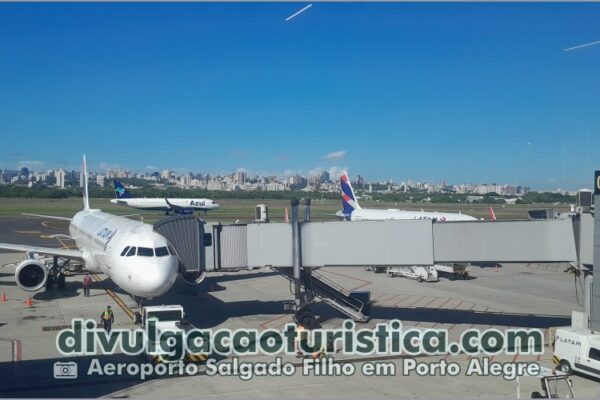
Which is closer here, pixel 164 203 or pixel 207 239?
pixel 207 239

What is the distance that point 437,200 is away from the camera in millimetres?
122875

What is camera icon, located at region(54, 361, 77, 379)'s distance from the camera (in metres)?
20.0

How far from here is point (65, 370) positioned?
20.6 metres

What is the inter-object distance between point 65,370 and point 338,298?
1420cm

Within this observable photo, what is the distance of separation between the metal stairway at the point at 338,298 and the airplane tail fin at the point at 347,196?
36.7 meters

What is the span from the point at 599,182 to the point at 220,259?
1755 centimetres

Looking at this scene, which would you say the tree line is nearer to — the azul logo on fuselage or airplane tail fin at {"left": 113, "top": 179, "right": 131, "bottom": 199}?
airplane tail fin at {"left": 113, "top": 179, "right": 131, "bottom": 199}

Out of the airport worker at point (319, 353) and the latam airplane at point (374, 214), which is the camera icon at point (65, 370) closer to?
the airport worker at point (319, 353)

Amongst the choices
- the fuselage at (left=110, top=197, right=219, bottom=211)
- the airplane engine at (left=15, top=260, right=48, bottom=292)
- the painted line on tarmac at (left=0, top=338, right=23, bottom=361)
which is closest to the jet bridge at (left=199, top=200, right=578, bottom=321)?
the painted line on tarmac at (left=0, top=338, right=23, bottom=361)

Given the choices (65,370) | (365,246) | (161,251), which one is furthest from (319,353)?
(65,370)

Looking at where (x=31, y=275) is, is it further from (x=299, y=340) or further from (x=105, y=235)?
(x=299, y=340)

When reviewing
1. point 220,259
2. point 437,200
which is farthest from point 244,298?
point 437,200

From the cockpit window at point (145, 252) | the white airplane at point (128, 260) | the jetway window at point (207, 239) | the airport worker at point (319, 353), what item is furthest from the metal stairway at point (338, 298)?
the cockpit window at point (145, 252)

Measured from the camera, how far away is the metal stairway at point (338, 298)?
2928 centimetres
